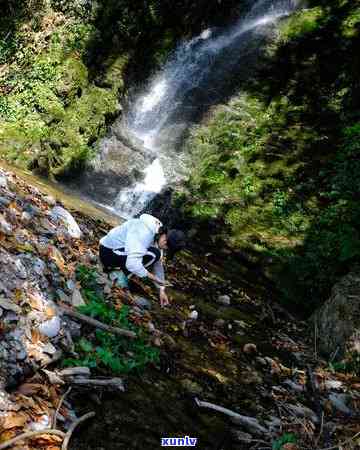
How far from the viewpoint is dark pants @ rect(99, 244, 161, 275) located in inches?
230

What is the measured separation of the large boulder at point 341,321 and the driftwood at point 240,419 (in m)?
3.49

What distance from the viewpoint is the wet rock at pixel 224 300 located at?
358 inches

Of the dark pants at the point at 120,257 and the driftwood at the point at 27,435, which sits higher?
the dark pants at the point at 120,257

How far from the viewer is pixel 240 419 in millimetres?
4438

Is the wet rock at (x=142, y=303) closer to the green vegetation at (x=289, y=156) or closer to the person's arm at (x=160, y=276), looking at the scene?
the person's arm at (x=160, y=276)

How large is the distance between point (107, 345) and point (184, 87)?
18036mm

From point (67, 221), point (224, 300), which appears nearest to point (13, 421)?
point (67, 221)

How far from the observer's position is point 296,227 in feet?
50.0

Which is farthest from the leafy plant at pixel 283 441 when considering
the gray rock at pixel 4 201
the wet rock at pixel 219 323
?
the gray rock at pixel 4 201

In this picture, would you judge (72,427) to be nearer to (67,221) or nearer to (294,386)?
(294,386)

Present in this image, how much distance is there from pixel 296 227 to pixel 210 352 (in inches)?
392

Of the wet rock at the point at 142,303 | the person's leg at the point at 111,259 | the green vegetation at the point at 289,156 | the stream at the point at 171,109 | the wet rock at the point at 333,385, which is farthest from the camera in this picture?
the stream at the point at 171,109

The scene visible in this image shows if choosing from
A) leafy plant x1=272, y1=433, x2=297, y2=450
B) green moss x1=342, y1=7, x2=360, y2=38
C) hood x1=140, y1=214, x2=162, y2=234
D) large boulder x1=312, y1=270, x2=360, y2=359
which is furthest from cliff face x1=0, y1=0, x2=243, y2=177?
leafy plant x1=272, y1=433, x2=297, y2=450

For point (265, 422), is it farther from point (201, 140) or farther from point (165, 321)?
point (201, 140)
